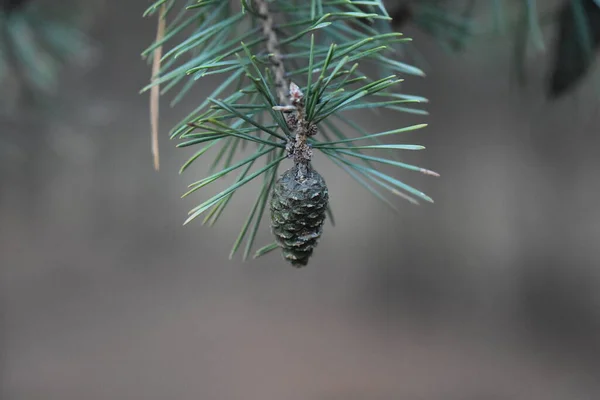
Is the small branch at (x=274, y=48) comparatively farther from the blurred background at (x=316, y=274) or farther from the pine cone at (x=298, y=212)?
the blurred background at (x=316, y=274)

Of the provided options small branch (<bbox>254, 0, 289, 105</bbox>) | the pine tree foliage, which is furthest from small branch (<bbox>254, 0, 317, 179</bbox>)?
the pine tree foliage

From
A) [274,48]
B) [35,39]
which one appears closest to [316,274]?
[35,39]

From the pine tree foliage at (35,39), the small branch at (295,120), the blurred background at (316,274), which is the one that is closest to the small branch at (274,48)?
the small branch at (295,120)

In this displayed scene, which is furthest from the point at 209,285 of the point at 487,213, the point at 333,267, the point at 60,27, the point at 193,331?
the point at 60,27

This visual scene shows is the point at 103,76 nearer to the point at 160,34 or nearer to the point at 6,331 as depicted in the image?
the point at 6,331

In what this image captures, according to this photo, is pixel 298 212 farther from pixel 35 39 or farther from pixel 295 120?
pixel 35 39
